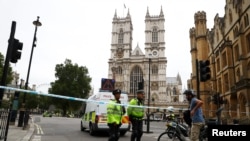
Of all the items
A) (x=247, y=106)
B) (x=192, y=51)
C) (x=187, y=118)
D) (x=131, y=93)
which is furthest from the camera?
(x=131, y=93)

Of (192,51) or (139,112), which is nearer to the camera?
(139,112)

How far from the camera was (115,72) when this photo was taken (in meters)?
86.7

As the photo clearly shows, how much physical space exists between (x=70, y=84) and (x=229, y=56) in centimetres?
4429

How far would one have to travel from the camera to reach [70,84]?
63562 mm

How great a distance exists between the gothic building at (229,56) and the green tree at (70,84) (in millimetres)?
33399

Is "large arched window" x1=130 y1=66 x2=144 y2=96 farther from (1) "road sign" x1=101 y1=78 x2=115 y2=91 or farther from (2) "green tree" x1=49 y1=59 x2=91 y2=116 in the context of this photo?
(1) "road sign" x1=101 y1=78 x2=115 y2=91

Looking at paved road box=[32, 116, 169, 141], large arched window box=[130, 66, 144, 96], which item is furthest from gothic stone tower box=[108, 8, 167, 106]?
paved road box=[32, 116, 169, 141]

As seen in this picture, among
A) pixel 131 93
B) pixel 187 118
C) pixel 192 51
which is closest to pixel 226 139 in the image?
pixel 187 118

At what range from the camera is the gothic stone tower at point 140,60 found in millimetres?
83062

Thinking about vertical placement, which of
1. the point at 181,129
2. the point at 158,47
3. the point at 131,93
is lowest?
the point at 181,129

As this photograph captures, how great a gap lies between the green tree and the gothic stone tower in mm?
20423

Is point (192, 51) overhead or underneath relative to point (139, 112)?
overhead

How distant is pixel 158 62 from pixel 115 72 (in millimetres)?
16072

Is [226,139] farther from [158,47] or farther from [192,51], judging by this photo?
[158,47]
